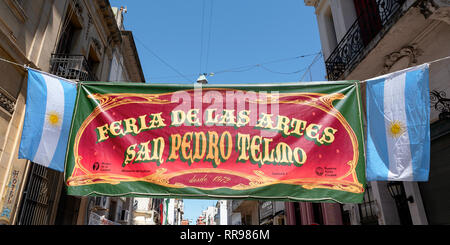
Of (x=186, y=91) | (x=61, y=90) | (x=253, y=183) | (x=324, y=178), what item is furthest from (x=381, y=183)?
(x=61, y=90)

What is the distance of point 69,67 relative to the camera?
9133mm

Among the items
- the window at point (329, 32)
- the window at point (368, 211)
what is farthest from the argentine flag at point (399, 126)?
the window at point (329, 32)

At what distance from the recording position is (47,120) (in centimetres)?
336

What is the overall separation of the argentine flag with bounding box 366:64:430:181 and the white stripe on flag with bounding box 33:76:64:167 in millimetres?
3832

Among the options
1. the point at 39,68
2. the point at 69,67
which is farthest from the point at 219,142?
the point at 69,67

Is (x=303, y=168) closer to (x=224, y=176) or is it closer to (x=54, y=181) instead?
(x=224, y=176)

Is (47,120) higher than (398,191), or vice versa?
(47,120)

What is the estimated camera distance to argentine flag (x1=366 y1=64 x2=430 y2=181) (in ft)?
10.00

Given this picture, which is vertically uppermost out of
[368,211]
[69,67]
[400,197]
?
[69,67]

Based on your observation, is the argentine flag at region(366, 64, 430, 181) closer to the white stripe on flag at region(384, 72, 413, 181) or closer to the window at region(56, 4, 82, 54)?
the white stripe on flag at region(384, 72, 413, 181)

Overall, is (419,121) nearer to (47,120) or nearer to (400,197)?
(400,197)

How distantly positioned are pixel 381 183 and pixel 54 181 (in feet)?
32.2

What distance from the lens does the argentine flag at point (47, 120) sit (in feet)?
10.7

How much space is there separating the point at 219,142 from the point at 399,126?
218cm
